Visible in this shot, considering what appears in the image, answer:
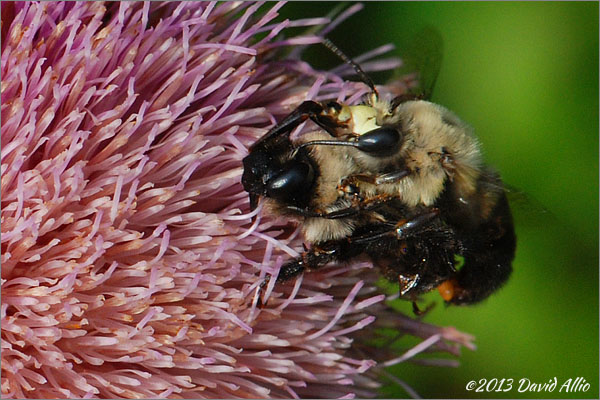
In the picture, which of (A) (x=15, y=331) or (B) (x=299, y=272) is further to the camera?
(B) (x=299, y=272)

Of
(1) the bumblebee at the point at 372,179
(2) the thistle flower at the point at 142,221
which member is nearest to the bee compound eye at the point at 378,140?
(1) the bumblebee at the point at 372,179

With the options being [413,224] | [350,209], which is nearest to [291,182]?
[350,209]

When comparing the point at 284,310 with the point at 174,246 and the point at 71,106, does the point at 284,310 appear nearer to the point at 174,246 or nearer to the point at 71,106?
the point at 174,246

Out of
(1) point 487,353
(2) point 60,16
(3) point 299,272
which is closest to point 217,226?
(3) point 299,272

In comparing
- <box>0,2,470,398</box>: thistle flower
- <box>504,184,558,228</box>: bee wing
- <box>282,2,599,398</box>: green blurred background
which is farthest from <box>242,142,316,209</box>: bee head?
<box>282,2,599,398</box>: green blurred background

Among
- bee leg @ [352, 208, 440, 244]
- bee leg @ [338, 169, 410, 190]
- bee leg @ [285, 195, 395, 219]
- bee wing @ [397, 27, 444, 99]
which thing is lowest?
bee leg @ [352, 208, 440, 244]

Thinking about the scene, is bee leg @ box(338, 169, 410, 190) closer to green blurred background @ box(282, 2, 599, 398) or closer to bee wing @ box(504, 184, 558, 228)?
bee wing @ box(504, 184, 558, 228)
